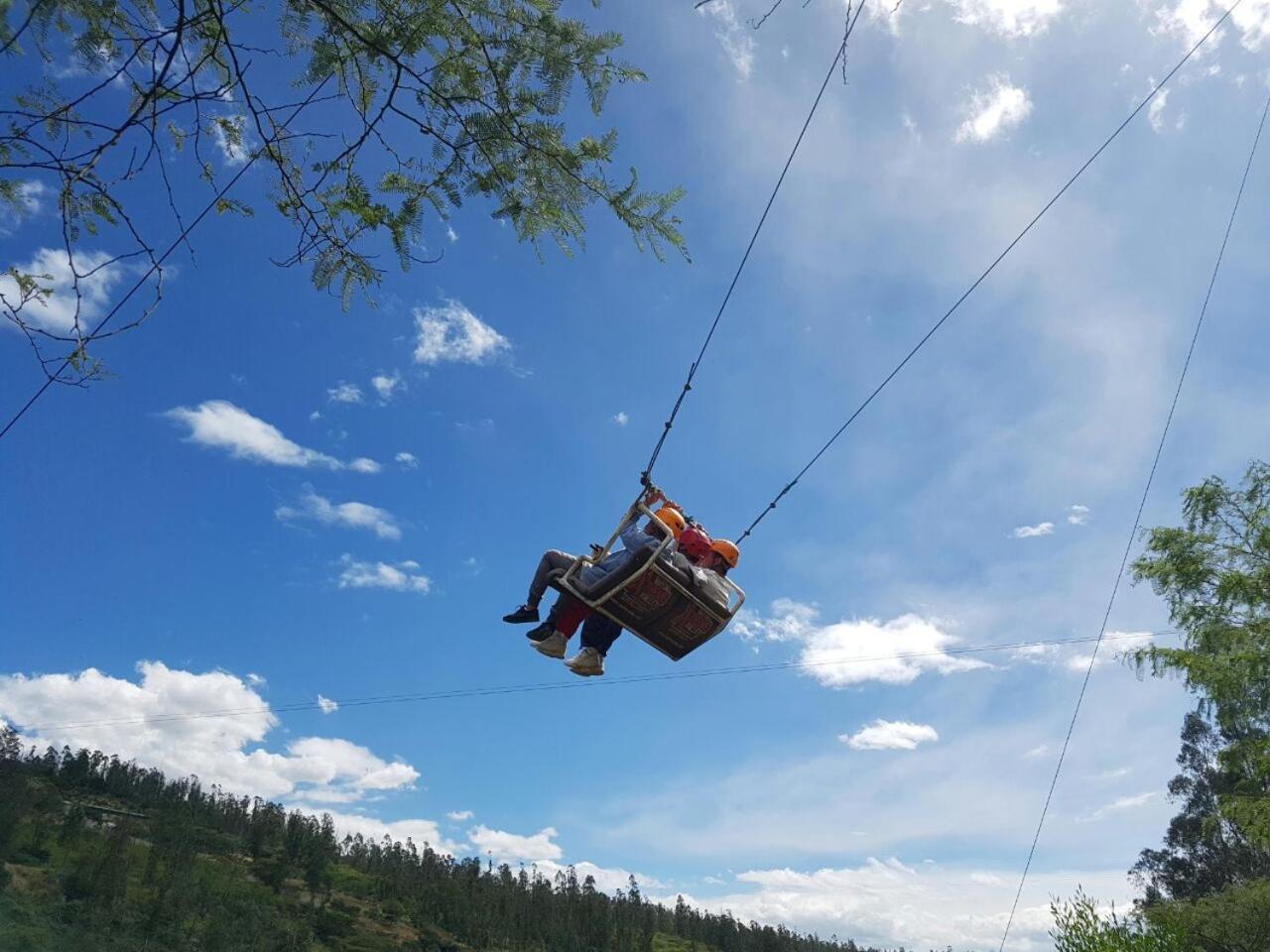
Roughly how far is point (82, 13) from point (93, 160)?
23.3 inches

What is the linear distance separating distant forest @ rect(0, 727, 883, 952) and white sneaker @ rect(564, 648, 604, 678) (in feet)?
146

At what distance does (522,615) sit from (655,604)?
1442mm

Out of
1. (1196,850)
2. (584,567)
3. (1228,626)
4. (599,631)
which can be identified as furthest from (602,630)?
Result: (1196,850)

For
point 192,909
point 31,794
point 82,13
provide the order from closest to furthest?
1. point 82,13
2. point 192,909
3. point 31,794

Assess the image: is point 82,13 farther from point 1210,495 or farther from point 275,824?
point 275,824

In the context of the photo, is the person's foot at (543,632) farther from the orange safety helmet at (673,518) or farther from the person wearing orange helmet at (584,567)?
the orange safety helmet at (673,518)

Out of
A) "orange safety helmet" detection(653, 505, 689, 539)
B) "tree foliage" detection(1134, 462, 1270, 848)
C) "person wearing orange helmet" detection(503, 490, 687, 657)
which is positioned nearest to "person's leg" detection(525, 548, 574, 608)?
"person wearing orange helmet" detection(503, 490, 687, 657)

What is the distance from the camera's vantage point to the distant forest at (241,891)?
4994cm

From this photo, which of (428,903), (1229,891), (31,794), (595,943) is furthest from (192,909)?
(1229,891)

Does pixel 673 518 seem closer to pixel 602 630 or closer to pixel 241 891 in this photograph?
pixel 602 630

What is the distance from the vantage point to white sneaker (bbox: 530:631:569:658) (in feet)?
24.9

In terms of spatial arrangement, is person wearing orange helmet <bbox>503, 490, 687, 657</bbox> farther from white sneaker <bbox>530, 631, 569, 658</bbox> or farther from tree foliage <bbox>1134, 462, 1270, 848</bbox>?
tree foliage <bbox>1134, 462, 1270, 848</bbox>

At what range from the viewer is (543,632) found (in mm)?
7637

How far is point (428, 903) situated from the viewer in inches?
3172
